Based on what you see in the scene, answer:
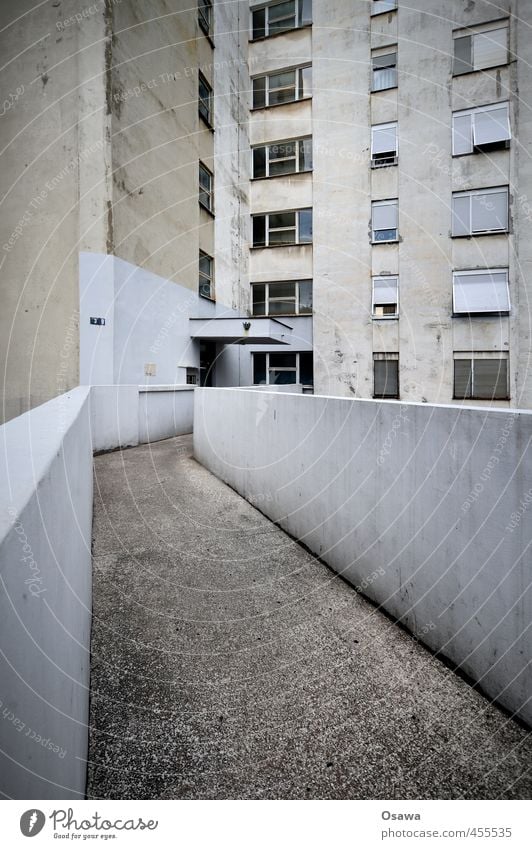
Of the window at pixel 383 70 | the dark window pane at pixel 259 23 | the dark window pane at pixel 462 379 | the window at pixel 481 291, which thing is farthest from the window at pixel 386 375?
the dark window pane at pixel 259 23

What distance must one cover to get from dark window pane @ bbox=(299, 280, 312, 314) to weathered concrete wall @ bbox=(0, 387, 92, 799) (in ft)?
58.1

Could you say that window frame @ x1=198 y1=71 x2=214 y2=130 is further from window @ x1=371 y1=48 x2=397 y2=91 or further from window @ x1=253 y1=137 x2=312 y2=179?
window @ x1=371 y1=48 x2=397 y2=91

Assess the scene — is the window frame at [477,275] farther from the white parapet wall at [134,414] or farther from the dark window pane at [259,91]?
the dark window pane at [259,91]

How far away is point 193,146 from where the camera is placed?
15.4 m

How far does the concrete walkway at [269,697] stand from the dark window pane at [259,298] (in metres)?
16.6

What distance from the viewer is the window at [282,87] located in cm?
1797

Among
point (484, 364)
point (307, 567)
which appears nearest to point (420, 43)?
point (484, 364)

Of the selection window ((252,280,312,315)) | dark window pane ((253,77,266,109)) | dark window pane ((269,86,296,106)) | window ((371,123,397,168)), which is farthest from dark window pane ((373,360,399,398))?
dark window pane ((253,77,266,109))

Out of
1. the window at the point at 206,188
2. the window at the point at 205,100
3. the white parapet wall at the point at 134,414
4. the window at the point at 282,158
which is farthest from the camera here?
the window at the point at 282,158

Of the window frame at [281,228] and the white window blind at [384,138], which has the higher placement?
the white window blind at [384,138]

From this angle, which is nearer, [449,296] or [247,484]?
[247,484]

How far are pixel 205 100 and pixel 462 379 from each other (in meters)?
14.4
